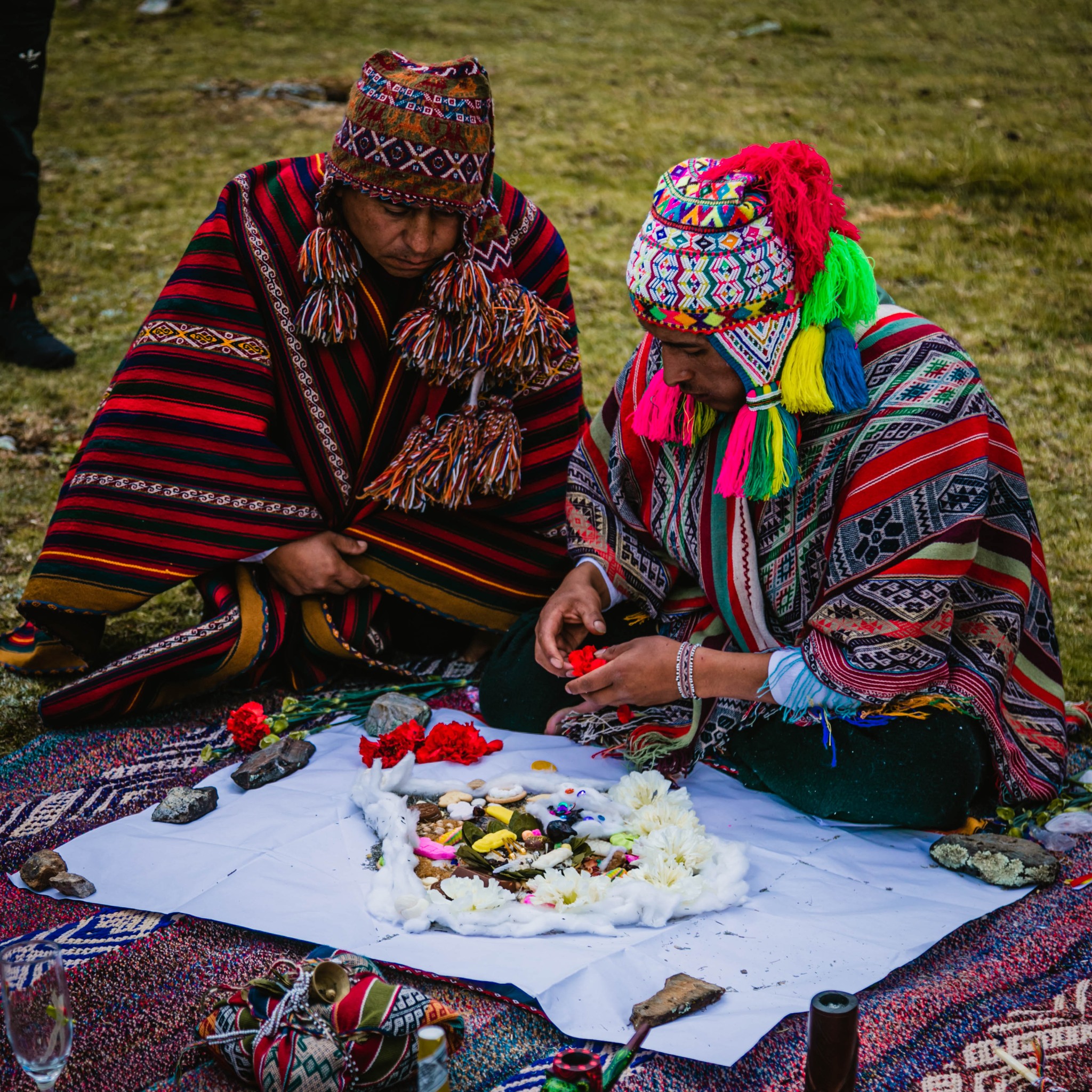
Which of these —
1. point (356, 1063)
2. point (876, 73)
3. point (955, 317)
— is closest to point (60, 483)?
point (356, 1063)

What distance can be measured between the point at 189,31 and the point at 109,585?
11993mm

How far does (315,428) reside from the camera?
11.4ft

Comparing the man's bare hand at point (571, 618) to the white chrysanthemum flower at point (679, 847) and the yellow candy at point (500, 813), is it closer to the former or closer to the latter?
the yellow candy at point (500, 813)

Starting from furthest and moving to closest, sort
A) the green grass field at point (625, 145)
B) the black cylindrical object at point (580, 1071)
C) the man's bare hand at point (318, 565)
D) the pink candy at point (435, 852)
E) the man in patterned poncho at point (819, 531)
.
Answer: the green grass field at point (625, 145)
the man's bare hand at point (318, 565)
the pink candy at point (435, 852)
the man in patterned poncho at point (819, 531)
the black cylindrical object at point (580, 1071)

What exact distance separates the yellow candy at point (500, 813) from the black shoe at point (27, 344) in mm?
3950

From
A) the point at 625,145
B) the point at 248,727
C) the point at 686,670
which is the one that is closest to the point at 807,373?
the point at 686,670

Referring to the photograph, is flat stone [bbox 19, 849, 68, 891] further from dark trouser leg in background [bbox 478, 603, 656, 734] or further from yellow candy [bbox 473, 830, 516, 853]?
dark trouser leg in background [bbox 478, 603, 656, 734]

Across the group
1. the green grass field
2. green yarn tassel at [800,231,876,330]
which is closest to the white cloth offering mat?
the green grass field

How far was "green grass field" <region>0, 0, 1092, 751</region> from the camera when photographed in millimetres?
5176

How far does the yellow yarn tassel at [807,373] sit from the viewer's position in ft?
8.32

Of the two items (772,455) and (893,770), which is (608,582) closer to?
(772,455)

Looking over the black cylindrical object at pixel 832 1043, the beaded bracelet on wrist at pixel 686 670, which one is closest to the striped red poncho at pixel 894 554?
the beaded bracelet on wrist at pixel 686 670

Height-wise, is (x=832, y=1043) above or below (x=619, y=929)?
above

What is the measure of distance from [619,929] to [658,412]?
1.18m
